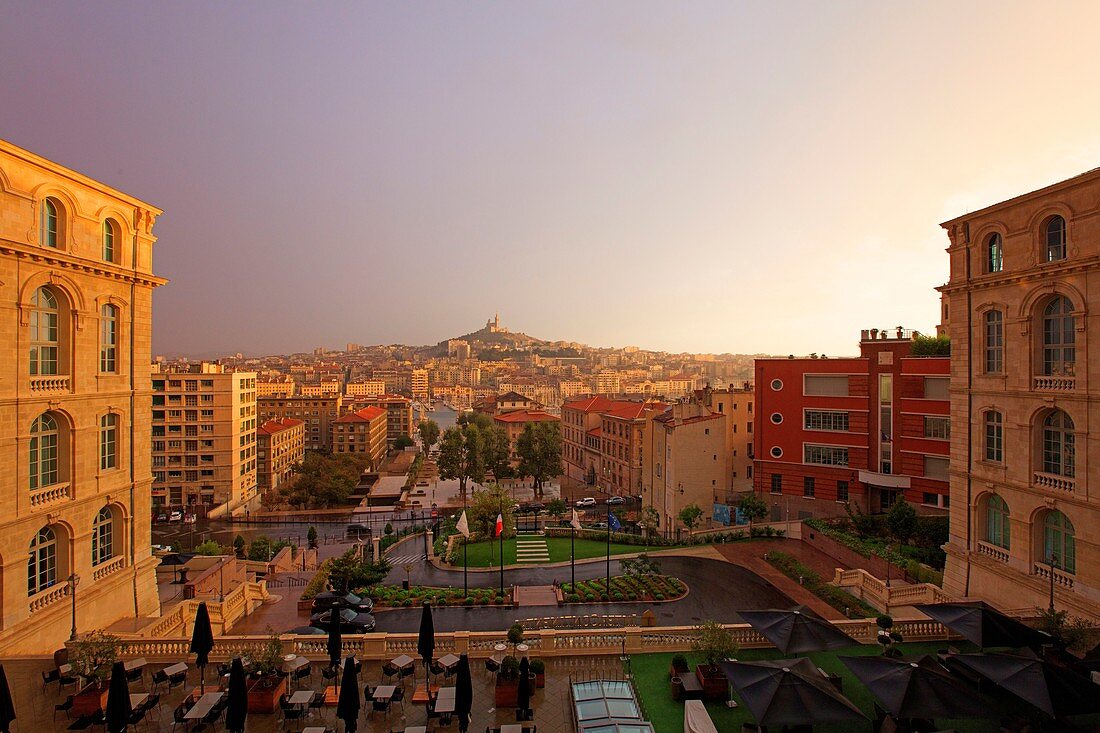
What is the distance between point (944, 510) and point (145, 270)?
4007cm

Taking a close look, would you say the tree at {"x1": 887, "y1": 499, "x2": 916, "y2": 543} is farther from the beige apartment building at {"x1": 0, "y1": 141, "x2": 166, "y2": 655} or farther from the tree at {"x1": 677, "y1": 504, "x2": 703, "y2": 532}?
the beige apartment building at {"x1": 0, "y1": 141, "x2": 166, "y2": 655}

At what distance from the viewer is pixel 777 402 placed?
40438mm

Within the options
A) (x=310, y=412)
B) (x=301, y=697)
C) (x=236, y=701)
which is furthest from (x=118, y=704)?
(x=310, y=412)

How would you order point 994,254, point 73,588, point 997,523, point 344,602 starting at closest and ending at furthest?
1. point 73,588
2. point 994,254
3. point 997,523
4. point 344,602

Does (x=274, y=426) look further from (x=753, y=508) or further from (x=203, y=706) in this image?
(x=203, y=706)

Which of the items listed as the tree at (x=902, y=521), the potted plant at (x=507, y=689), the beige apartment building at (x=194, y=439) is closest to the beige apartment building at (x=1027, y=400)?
the tree at (x=902, y=521)

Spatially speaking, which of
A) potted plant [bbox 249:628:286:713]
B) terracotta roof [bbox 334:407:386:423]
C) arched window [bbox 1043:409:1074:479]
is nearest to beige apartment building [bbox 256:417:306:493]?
terracotta roof [bbox 334:407:386:423]

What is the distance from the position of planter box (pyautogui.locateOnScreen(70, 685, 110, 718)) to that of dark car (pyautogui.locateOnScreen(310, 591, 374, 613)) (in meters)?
10.0

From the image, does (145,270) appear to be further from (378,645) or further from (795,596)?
(795,596)

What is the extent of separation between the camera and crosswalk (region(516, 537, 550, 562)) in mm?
32750

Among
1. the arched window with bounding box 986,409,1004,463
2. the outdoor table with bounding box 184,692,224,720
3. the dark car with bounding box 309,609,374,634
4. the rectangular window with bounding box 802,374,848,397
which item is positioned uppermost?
the rectangular window with bounding box 802,374,848,397

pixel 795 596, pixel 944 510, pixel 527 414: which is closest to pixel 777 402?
pixel 944 510

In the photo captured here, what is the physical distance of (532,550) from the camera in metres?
34.5

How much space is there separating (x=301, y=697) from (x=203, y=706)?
78.3 inches
